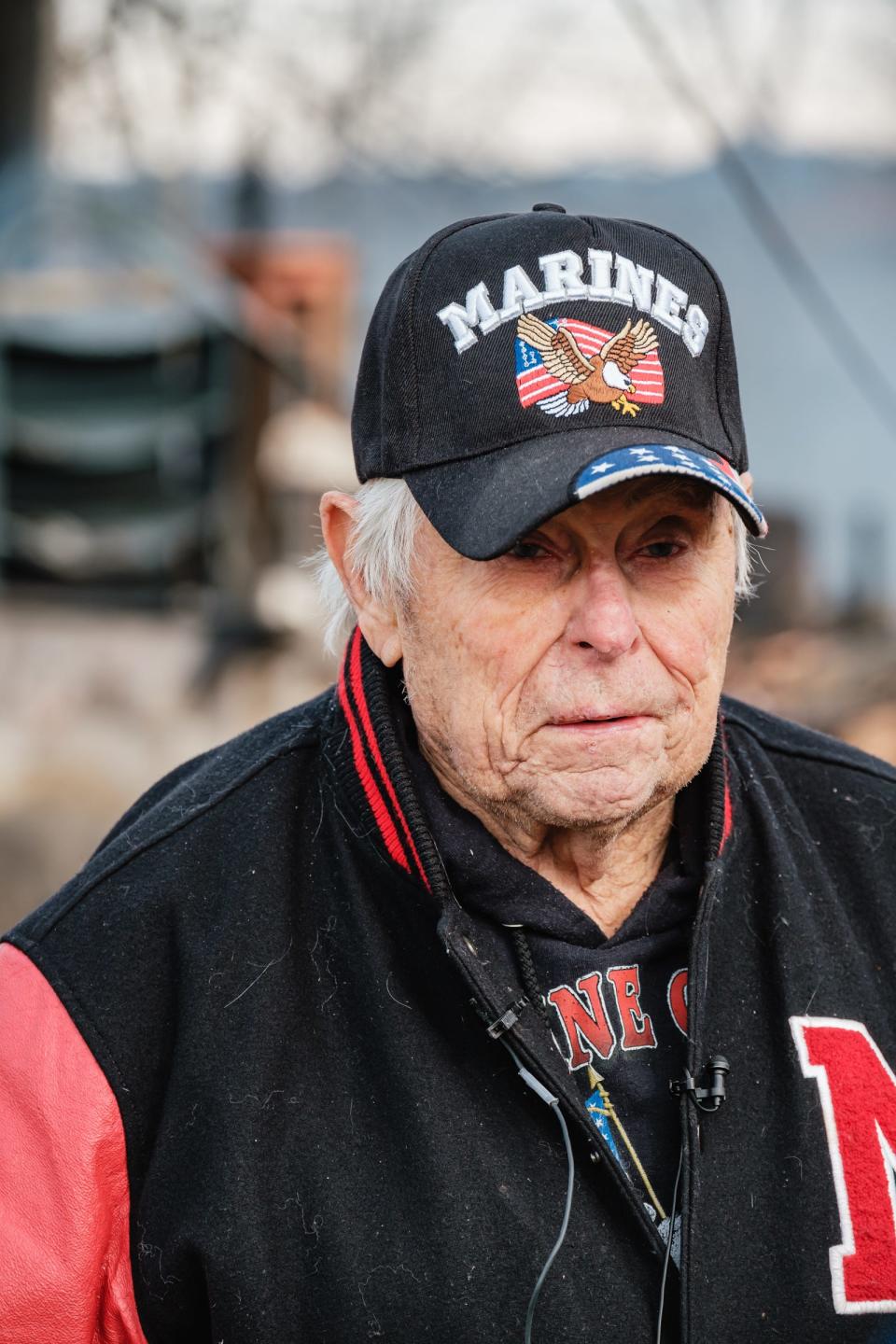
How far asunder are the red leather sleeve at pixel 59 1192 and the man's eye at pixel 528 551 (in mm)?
714

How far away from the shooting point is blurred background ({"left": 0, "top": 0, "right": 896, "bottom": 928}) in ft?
19.0

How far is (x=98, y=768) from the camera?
557 cm

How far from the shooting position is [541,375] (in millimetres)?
1526

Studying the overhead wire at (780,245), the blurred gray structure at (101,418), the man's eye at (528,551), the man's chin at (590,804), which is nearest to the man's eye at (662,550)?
the man's eye at (528,551)

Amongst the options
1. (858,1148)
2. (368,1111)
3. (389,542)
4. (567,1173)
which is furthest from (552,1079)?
(389,542)

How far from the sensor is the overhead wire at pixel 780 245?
5328 mm

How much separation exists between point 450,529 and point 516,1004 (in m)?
0.53

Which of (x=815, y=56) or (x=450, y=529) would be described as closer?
(x=450, y=529)

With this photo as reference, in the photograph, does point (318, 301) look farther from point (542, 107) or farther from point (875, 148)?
point (875, 148)

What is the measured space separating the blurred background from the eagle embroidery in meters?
4.22

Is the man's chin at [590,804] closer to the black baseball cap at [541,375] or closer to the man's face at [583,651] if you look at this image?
the man's face at [583,651]

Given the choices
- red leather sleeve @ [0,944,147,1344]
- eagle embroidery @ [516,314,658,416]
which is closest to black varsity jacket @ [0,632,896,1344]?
red leather sleeve @ [0,944,147,1344]

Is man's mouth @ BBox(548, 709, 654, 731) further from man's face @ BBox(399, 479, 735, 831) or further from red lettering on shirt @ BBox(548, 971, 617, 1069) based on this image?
red lettering on shirt @ BBox(548, 971, 617, 1069)

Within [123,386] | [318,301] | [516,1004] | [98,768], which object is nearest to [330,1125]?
[516,1004]
